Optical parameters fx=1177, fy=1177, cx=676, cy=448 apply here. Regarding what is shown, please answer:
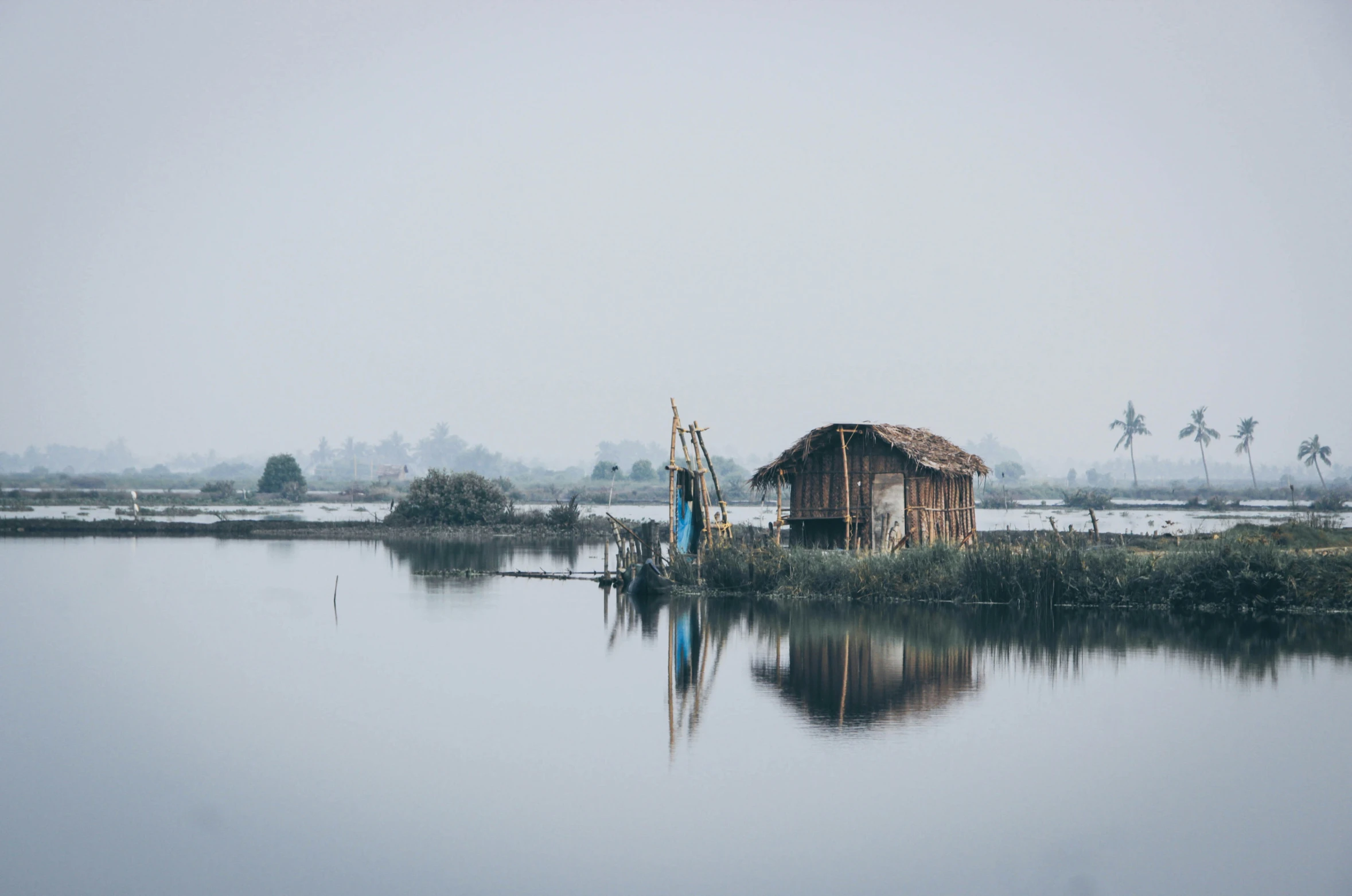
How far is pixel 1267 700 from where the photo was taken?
1722 cm

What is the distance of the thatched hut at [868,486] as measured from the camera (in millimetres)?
32031

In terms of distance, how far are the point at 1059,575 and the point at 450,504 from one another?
3534 centimetres

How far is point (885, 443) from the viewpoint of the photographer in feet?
106

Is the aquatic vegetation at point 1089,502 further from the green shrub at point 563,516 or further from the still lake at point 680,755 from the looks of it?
the still lake at point 680,755

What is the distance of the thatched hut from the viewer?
32.0 meters

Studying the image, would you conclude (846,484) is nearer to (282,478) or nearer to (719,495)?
(719,495)

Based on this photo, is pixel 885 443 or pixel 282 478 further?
pixel 282 478

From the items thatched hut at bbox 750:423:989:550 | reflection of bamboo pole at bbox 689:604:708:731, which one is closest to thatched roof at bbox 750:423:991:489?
thatched hut at bbox 750:423:989:550

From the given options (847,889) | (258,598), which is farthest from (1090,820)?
(258,598)

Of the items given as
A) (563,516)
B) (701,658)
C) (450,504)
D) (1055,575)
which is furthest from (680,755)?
(450,504)

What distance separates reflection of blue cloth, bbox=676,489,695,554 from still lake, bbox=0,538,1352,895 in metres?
6.75

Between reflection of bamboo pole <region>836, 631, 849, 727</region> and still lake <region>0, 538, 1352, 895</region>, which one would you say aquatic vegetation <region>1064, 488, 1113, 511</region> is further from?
reflection of bamboo pole <region>836, 631, 849, 727</region>

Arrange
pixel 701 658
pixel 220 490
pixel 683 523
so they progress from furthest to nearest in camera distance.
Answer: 1. pixel 220 490
2. pixel 683 523
3. pixel 701 658

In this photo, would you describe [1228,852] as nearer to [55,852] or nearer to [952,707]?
[952,707]
